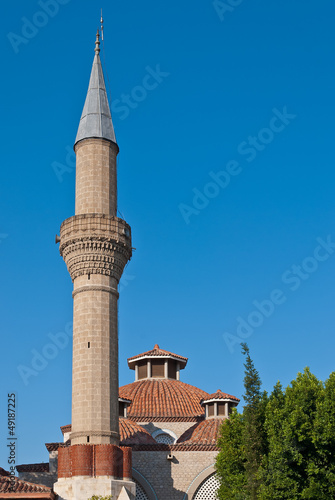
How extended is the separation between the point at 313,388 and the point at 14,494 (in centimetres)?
970

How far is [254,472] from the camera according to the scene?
23125 mm

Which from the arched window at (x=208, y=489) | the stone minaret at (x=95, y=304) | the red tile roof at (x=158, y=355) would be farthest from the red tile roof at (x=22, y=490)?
the red tile roof at (x=158, y=355)

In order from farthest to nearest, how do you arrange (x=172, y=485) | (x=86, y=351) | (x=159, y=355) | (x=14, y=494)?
(x=159, y=355)
(x=172, y=485)
(x=86, y=351)
(x=14, y=494)

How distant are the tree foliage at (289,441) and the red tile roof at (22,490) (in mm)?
A: 6344

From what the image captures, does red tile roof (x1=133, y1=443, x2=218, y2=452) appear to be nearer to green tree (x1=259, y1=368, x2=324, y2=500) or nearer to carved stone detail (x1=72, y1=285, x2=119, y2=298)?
green tree (x1=259, y1=368, x2=324, y2=500)

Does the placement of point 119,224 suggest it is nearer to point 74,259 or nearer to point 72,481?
point 74,259

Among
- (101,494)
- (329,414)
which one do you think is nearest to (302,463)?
(329,414)

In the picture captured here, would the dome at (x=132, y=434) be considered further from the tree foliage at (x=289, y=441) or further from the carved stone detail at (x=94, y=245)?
the carved stone detail at (x=94, y=245)

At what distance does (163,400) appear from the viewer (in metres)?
34.0

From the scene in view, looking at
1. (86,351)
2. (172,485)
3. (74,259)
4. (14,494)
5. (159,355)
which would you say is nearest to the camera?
(14,494)

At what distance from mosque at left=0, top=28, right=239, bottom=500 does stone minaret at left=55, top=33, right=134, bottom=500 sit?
0.10ft

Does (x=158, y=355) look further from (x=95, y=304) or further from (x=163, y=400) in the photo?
(x=95, y=304)

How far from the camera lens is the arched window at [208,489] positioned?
29.2m

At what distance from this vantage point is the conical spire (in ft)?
83.9
